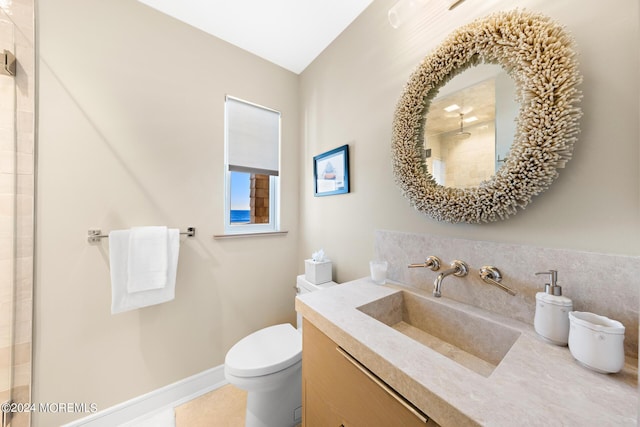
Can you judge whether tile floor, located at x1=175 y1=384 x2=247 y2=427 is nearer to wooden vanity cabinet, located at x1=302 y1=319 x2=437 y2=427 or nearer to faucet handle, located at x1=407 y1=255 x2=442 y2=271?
wooden vanity cabinet, located at x1=302 y1=319 x2=437 y2=427

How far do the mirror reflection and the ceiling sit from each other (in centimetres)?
90

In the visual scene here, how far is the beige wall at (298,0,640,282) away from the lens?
608mm

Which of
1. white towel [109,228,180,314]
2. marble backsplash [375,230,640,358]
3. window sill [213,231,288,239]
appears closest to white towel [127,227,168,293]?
white towel [109,228,180,314]

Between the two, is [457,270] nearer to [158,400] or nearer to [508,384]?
[508,384]

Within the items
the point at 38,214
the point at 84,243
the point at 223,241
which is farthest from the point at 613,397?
the point at 38,214

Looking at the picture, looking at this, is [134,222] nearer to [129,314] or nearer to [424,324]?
[129,314]

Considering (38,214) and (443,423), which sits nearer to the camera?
(443,423)

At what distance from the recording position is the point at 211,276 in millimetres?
1571

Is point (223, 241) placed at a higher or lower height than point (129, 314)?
higher

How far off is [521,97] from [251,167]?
5.28 ft

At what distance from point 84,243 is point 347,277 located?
155 centimetres

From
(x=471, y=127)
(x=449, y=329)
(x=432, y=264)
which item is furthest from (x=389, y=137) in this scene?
(x=449, y=329)

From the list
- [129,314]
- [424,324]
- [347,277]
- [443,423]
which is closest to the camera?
[443,423]

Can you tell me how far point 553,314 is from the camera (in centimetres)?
62
